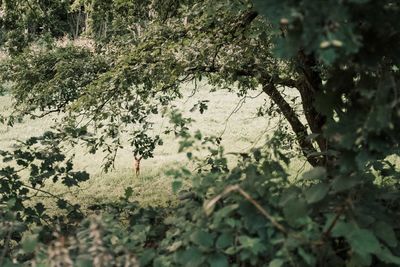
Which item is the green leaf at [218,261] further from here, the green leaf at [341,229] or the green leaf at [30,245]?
the green leaf at [30,245]

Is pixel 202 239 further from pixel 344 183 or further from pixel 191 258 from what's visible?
pixel 344 183

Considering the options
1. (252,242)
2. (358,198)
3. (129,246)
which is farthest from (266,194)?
(129,246)

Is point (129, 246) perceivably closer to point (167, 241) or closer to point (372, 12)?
point (167, 241)

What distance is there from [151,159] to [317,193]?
33.8 feet

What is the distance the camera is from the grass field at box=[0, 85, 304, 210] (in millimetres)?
9836

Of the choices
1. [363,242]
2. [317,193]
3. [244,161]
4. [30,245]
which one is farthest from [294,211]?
[30,245]

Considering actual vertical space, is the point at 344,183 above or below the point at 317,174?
below

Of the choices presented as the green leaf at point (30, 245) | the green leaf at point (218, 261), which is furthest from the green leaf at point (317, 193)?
the green leaf at point (30, 245)

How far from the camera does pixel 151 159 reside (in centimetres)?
1227

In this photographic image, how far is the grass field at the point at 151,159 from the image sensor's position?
9.84 metres

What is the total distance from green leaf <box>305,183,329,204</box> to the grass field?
16.8ft

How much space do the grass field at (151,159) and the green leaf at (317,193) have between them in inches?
201

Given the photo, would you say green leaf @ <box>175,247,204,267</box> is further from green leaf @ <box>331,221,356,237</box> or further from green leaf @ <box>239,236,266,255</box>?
green leaf @ <box>331,221,356,237</box>

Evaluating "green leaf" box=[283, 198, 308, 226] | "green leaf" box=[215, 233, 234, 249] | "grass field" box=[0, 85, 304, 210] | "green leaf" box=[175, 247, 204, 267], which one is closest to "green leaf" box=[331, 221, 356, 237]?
"green leaf" box=[283, 198, 308, 226]
